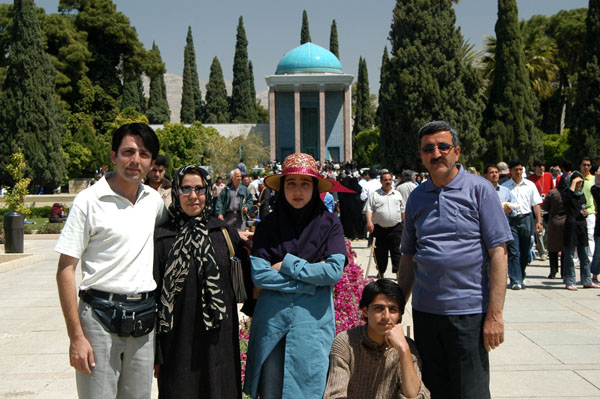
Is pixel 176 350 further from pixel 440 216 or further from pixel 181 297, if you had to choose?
pixel 440 216

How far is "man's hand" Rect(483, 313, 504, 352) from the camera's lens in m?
3.06

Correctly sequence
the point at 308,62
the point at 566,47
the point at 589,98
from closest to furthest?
the point at 589,98
the point at 566,47
the point at 308,62

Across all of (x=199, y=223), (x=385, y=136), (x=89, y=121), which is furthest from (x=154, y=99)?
(x=199, y=223)

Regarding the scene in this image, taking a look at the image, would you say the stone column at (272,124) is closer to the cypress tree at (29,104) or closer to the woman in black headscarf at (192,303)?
the cypress tree at (29,104)

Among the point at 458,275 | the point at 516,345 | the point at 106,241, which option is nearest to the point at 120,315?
the point at 106,241

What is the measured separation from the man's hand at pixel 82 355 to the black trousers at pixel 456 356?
168cm

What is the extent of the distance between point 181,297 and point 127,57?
158ft

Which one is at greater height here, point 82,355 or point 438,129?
point 438,129

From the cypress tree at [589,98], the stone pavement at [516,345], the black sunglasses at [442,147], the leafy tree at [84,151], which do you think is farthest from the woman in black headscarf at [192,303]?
the leafy tree at [84,151]

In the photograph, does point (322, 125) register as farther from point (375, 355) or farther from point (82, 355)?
point (82, 355)

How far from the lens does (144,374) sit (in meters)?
2.99

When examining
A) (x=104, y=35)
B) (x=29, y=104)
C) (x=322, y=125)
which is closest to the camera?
(x=29, y=104)

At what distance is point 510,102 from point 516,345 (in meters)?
26.9

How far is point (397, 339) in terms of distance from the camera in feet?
10.1
